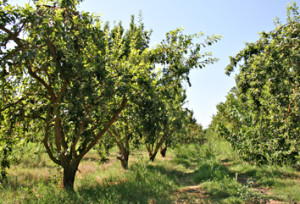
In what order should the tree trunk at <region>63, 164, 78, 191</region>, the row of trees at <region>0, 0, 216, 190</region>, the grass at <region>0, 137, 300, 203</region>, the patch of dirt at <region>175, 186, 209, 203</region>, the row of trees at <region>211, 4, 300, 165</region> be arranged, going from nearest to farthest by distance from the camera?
the row of trees at <region>0, 0, 216, 190</region> < the row of trees at <region>211, 4, 300, 165</region> < the grass at <region>0, 137, 300, 203</region> < the patch of dirt at <region>175, 186, 209, 203</region> < the tree trunk at <region>63, 164, 78, 191</region>

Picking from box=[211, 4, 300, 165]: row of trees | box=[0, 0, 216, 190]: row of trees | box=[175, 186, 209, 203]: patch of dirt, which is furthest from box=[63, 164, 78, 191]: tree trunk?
box=[211, 4, 300, 165]: row of trees

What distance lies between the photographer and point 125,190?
6.46 meters

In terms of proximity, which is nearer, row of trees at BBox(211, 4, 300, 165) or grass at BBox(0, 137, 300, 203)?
row of trees at BBox(211, 4, 300, 165)

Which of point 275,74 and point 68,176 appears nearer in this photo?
point 275,74

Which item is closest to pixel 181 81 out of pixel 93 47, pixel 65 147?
pixel 93 47

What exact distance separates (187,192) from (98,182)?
310 cm

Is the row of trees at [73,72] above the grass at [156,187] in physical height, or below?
above

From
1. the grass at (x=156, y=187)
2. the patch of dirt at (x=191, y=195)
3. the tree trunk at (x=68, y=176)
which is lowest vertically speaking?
the patch of dirt at (x=191, y=195)

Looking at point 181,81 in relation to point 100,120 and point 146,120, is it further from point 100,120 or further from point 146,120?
point 100,120

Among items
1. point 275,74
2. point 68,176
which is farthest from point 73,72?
point 275,74

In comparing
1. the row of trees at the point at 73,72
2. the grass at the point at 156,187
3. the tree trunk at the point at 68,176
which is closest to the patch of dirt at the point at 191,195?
the grass at the point at 156,187

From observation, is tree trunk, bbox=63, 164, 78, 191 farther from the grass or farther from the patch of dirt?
the patch of dirt

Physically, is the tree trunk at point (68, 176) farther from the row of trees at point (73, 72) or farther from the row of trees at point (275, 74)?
the row of trees at point (275, 74)

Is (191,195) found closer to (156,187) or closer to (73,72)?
(156,187)
